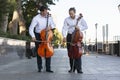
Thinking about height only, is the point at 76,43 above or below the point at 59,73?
above

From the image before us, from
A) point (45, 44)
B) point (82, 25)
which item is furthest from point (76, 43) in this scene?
point (45, 44)

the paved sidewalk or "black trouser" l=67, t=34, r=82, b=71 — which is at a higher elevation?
"black trouser" l=67, t=34, r=82, b=71

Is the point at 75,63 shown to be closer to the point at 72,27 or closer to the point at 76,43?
the point at 76,43

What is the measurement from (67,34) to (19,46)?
39.9 feet

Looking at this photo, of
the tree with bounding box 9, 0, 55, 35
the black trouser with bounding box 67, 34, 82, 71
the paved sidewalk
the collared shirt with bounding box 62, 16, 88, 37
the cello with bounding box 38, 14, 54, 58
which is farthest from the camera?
the tree with bounding box 9, 0, 55, 35

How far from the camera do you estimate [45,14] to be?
46.8ft

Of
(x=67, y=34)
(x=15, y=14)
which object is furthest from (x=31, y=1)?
(x=67, y=34)

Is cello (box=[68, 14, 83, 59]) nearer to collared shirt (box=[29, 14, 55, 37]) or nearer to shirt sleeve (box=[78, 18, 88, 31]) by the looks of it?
shirt sleeve (box=[78, 18, 88, 31])

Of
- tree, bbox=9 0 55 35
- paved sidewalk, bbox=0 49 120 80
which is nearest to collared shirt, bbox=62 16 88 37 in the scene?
paved sidewalk, bbox=0 49 120 80

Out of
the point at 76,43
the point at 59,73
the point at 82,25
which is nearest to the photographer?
the point at 59,73

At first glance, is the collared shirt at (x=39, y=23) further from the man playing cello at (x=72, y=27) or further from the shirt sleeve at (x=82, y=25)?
the shirt sleeve at (x=82, y=25)

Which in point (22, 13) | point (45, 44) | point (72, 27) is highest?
point (22, 13)

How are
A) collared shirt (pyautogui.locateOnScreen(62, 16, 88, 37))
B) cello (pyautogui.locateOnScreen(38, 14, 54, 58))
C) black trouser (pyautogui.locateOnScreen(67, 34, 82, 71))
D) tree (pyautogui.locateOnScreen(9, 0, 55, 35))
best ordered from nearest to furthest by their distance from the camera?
cello (pyautogui.locateOnScreen(38, 14, 54, 58))
black trouser (pyautogui.locateOnScreen(67, 34, 82, 71))
collared shirt (pyautogui.locateOnScreen(62, 16, 88, 37))
tree (pyautogui.locateOnScreen(9, 0, 55, 35))

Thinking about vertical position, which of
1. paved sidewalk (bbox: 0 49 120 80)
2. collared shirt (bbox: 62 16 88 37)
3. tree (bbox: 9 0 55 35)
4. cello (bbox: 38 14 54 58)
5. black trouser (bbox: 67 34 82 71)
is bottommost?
paved sidewalk (bbox: 0 49 120 80)
